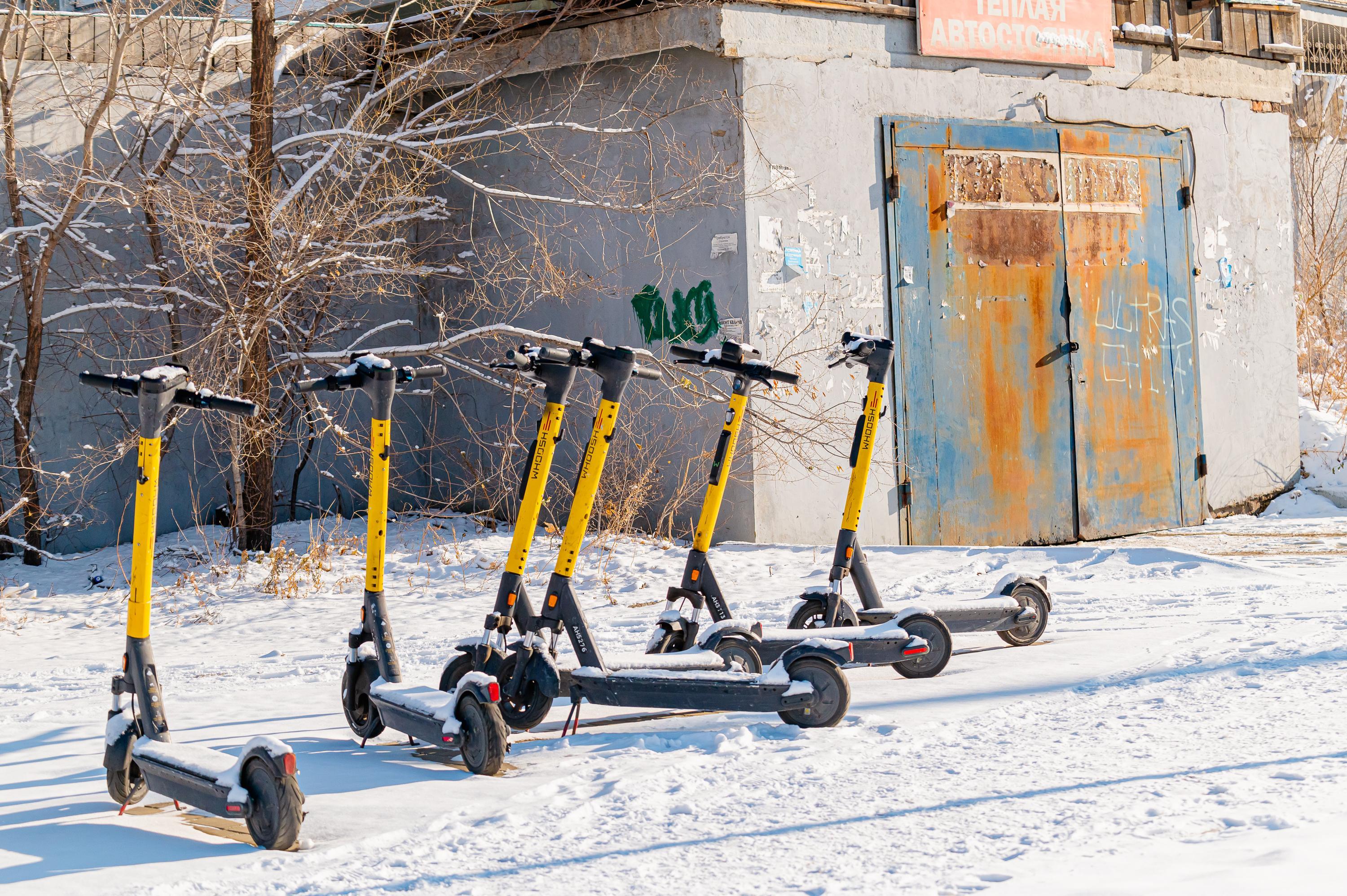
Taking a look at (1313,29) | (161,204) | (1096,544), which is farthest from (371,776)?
(1313,29)

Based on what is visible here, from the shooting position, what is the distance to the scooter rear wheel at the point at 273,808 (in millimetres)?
3451

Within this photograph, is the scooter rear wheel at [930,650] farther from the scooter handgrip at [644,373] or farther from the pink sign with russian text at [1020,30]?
the pink sign with russian text at [1020,30]

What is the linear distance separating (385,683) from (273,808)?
1.07 meters

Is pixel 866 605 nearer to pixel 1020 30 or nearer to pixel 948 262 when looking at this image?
pixel 948 262

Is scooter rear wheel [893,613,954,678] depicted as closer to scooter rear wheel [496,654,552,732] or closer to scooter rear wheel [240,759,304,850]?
scooter rear wheel [496,654,552,732]

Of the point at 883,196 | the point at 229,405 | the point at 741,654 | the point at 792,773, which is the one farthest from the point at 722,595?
the point at 883,196

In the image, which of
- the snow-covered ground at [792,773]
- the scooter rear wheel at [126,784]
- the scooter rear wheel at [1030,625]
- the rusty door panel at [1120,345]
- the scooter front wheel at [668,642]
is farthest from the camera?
the rusty door panel at [1120,345]

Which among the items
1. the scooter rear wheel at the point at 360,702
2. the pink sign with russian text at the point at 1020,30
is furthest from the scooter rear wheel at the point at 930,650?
the pink sign with russian text at the point at 1020,30

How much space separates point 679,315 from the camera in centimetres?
930

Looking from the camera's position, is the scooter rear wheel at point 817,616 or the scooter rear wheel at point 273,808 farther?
the scooter rear wheel at point 817,616

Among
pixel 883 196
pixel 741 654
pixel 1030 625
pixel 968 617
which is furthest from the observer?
pixel 883 196

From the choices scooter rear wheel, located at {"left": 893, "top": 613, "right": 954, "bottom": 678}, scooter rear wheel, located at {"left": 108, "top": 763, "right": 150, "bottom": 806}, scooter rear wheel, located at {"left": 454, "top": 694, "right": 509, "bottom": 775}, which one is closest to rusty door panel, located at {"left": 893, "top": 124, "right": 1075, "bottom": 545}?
scooter rear wheel, located at {"left": 893, "top": 613, "right": 954, "bottom": 678}

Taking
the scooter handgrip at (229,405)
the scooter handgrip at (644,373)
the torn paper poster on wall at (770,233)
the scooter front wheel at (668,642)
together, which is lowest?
the scooter front wheel at (668,642)

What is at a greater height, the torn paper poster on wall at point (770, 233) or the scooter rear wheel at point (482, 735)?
the torn paper poster on wall at point (770, 233)
